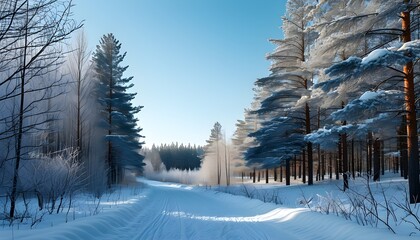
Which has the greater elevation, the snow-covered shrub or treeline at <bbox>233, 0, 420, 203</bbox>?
treeline at <bbox>233, 0, 420, 203</bbox>

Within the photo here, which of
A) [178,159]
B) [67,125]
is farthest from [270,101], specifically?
[178,159]

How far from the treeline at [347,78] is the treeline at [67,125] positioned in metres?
9.08

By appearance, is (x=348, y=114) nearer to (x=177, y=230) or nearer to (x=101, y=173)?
(x=177, y=230)

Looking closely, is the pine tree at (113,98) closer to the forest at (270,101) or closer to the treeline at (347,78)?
the forest at (270,101)

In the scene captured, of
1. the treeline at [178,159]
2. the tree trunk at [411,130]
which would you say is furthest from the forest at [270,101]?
the treeline at [178,159]

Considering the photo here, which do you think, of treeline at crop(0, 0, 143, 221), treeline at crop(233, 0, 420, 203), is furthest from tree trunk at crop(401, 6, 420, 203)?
treeline at crop(0, 0, 143, 221)

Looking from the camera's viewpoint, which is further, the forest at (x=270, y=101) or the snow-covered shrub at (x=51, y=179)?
the snow-covered shrub at (x=51, y=179)

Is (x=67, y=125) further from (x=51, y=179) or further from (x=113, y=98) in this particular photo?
(x=51, y=179)

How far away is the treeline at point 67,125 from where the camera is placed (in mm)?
9617

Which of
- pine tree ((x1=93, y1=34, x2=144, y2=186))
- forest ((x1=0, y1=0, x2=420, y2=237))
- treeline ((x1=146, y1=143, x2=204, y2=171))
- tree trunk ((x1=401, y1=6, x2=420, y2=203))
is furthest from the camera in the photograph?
treeline ((x1=146, y1=143, x2=204, y2=171))

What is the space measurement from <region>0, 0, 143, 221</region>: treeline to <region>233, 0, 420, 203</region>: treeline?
908cm

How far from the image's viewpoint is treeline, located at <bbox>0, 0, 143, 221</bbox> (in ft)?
31.6

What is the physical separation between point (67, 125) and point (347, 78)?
67.0 feet

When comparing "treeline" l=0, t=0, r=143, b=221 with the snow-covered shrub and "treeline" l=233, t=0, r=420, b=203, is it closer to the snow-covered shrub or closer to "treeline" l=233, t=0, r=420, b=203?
the snow-covered shrub
